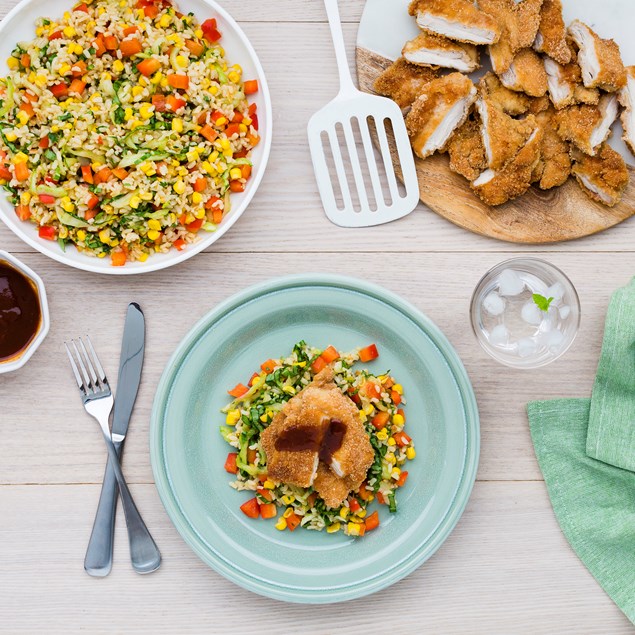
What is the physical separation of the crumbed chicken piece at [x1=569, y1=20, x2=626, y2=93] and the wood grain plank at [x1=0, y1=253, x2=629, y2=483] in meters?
0.69

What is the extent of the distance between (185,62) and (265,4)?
0.51 m

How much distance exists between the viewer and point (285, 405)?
8.45 ft

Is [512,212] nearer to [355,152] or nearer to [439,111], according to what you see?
[439,111]

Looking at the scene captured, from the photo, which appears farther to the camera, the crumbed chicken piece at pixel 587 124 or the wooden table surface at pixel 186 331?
the wooden table surface at pixel 186 331

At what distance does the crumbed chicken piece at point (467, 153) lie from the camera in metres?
2.66

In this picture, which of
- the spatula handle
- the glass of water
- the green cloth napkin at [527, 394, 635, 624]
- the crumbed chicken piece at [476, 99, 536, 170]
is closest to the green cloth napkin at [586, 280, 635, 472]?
the green cloth napkin at [527, 394, 635, 624]

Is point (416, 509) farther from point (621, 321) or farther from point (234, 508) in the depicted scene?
point (621, 321)

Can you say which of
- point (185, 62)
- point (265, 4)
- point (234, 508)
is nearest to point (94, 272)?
point (185, 62)

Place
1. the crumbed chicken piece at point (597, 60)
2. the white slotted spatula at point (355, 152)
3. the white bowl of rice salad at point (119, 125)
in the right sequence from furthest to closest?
1. the white slotted spatula at point (355, 152)
2. the crumbed chicken piece at point (597, 60)
3. the white bowl of rice salad at point (119, 125)

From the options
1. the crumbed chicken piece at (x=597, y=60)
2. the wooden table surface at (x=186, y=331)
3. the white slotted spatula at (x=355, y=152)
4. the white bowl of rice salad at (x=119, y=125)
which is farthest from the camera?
Result: the wooden table surface at (x=186, y=331)

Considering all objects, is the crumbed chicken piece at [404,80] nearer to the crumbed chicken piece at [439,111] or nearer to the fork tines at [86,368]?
the crumbed chicken piece at [439,111]

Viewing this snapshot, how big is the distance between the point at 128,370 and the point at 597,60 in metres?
2.21

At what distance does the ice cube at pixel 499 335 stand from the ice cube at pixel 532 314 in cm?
9

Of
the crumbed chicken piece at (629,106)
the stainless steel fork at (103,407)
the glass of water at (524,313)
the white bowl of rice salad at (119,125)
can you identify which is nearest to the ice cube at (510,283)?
the glass of water at (524,313)
